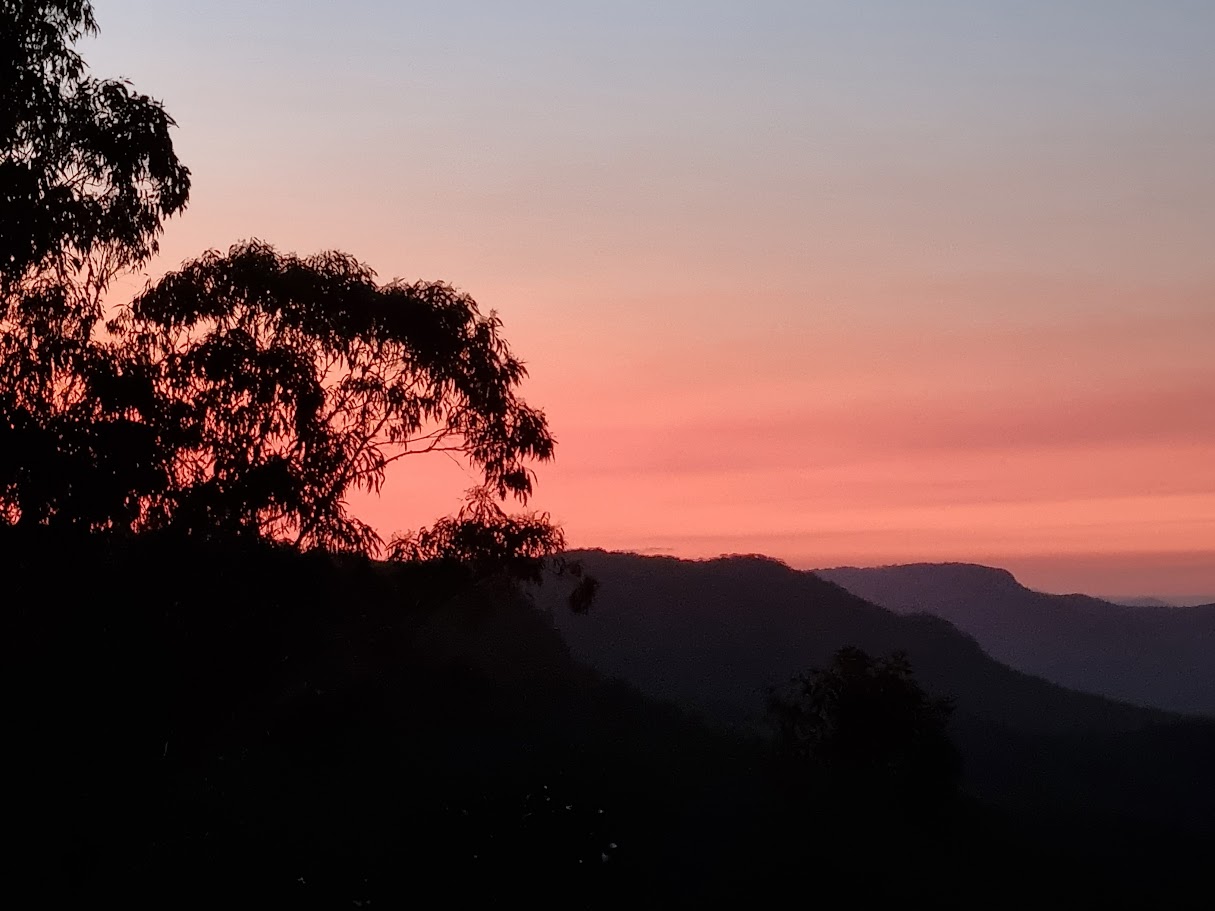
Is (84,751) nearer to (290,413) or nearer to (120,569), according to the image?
(120,569)

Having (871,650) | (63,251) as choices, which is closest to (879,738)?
(63,251)

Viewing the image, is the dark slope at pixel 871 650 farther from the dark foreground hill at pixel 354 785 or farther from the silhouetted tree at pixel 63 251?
the silhouetted tree at pixel 63 251

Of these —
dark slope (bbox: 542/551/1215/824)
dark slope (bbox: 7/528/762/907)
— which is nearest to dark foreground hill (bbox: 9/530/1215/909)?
dark slope (bbox: 7/528/762/907)

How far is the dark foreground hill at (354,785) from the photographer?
18.7m

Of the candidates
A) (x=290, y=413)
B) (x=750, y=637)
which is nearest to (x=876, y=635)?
(x=750, y=637)

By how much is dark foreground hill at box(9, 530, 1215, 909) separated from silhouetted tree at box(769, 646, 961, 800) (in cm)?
118

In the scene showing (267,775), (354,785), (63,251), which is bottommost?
(354,785)

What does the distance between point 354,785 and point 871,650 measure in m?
109

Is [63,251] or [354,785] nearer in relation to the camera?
[63,251]

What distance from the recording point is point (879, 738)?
1505 inches

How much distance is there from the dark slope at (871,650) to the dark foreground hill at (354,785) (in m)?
38.0

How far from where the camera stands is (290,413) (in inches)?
1099

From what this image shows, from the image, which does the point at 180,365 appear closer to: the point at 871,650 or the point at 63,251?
the point at 63,251

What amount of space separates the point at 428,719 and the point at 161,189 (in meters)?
21.7
